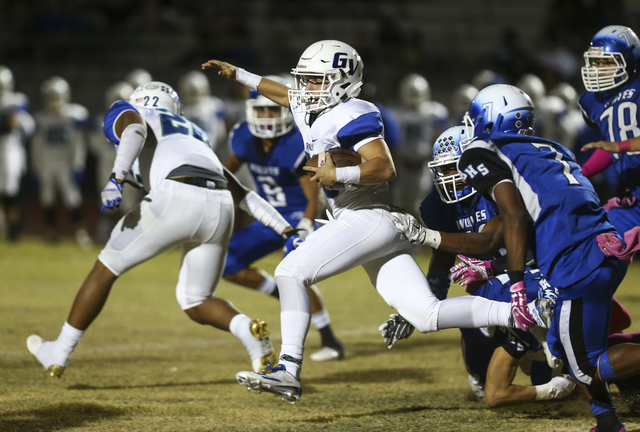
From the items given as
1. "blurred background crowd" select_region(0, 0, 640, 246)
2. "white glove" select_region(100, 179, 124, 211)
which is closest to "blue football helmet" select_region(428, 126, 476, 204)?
"white glove" select_region(100, 179, 124, 211)

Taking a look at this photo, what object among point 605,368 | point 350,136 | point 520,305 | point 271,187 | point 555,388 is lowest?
point 555,388

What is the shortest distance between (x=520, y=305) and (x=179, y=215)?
1.84 m

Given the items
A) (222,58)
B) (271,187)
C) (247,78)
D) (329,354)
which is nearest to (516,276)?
(247,78)

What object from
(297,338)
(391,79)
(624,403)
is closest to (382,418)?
(297,338)

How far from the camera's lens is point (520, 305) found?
11.6 feet

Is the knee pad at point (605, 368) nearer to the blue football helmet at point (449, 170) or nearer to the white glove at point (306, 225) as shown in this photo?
the blue football helmet at point (449, 170)

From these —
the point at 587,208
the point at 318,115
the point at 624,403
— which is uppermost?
the point at 318,115

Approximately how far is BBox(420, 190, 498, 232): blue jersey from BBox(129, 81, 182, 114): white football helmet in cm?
162

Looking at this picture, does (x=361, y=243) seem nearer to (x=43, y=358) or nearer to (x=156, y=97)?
(x=156, y=97)

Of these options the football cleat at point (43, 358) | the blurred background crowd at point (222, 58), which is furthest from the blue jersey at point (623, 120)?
the blurred background crowd at point (222, 58)

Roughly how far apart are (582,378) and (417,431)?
73cm

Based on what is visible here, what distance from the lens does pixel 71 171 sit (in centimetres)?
1209

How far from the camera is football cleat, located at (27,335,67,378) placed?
14.9 ft

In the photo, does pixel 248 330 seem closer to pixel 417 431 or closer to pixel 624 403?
pixel 417 431
